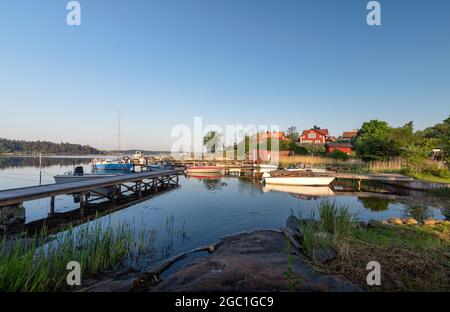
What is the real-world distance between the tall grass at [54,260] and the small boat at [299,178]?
1721cm

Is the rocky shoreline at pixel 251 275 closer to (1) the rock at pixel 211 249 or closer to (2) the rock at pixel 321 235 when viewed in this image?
(2) the rock at pixel 321 235

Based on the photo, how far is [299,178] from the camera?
22766mm

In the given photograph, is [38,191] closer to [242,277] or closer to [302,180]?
[242,277]

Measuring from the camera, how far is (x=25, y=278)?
4023 mm

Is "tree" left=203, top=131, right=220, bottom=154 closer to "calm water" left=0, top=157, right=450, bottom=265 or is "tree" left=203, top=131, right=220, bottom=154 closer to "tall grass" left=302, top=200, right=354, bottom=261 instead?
"calm water" left=0, top=157, right=450, bottom=265

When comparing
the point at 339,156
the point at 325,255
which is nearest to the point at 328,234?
the point at 325,255

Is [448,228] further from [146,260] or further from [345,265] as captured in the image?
[146,260]

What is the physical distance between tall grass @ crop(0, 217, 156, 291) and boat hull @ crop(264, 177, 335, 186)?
56.4 feet

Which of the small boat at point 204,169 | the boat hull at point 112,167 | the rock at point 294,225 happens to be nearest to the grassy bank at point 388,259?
the rock at point 294,225

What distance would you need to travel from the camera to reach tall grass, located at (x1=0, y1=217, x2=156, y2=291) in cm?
392

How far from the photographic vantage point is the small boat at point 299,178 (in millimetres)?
22484

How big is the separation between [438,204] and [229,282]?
1538 centimetres
